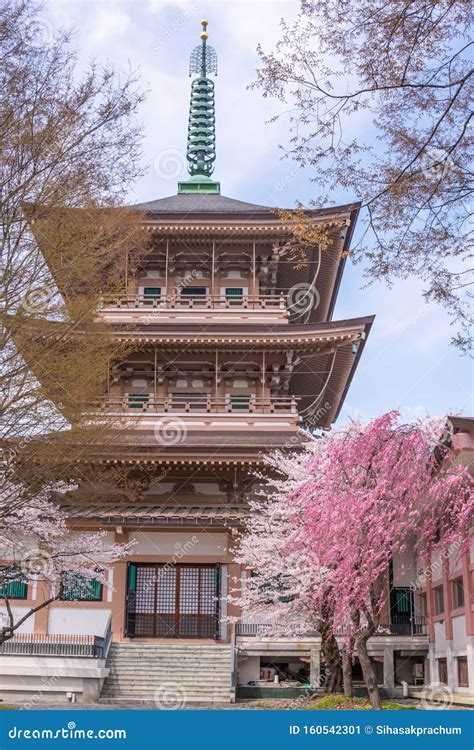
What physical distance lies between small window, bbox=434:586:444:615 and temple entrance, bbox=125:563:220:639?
20.7ft

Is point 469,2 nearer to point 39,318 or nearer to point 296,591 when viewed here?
point 39,318

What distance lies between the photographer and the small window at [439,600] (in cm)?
2375

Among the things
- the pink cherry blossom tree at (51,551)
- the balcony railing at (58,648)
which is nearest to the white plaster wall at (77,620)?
the pink cherry blossom tree at (51,551)

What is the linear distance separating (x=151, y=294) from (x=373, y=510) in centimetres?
1620

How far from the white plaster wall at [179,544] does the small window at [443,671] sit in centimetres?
678

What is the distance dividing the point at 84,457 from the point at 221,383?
13664 millimetres

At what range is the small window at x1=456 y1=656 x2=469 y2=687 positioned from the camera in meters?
20.9

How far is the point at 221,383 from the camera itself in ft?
95.2

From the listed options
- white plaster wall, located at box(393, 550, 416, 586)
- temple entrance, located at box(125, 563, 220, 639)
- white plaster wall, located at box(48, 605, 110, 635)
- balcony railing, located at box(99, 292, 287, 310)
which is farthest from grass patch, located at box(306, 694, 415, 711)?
balcony railing, located at box(99, 292, 287, 310)

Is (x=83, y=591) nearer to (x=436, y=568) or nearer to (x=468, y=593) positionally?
(x=436, y=568)

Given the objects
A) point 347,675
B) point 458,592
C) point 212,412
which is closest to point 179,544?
point 212,412

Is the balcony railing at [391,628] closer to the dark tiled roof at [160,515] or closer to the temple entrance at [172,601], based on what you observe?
the temple entrance at [172,601]

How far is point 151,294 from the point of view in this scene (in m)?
30.6

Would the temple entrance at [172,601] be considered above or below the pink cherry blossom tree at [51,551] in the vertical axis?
below
